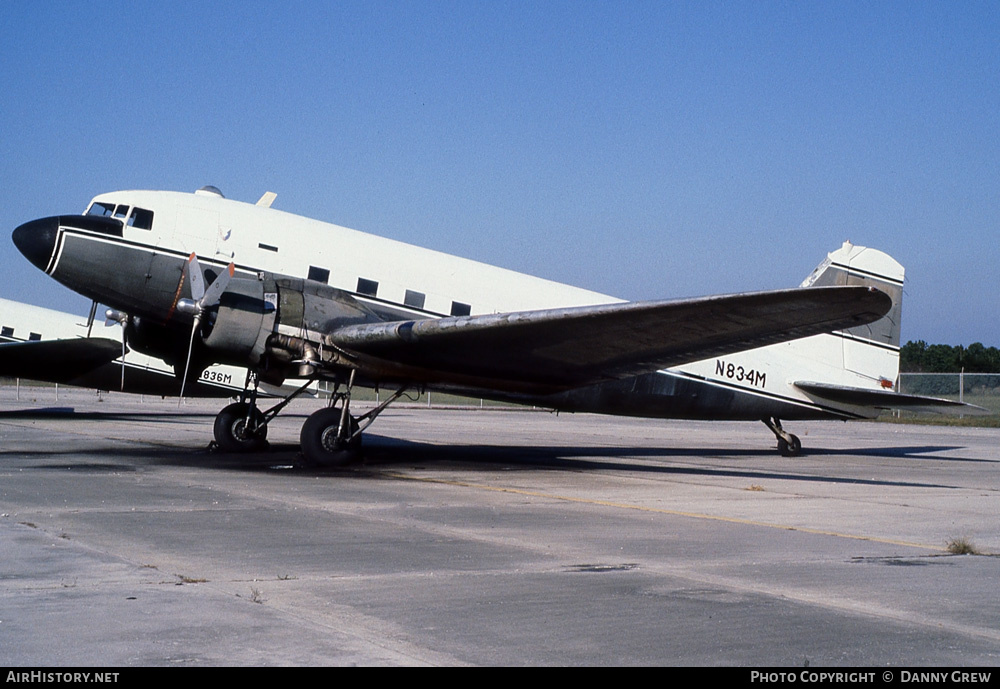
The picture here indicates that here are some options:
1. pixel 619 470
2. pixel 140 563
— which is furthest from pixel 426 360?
pixel 140 563

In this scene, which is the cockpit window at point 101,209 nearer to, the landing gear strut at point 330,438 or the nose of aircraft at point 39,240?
the nose of aircraft at point 39,240

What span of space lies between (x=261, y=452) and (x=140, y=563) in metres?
11.5

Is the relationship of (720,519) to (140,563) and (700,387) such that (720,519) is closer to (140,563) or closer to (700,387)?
(140,563)

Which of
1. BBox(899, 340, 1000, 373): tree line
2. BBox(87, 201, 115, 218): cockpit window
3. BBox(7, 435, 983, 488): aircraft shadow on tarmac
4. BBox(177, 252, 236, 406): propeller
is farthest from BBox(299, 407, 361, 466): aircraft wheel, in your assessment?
BBox(899, 340, 1000, 373): tree line

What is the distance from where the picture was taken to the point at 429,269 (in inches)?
715

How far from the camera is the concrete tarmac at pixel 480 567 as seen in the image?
5.08 metres

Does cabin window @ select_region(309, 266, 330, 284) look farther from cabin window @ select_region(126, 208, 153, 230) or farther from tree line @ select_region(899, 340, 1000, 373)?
tree line @ select_region(899, 340, 1000, 373)

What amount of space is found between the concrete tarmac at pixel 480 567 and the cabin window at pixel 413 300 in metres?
3.23

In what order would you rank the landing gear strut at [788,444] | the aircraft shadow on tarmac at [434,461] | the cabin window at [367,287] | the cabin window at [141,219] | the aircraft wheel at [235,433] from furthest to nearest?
the landing gear strut at [788,444], the aircraft wheel at [235,433], the cabin window at [367,287], the cabin window at [141,219], the aircraft shadow on tarmac at [434,461]

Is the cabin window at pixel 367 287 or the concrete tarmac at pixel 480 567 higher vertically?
the cabin window at pixel 367 287

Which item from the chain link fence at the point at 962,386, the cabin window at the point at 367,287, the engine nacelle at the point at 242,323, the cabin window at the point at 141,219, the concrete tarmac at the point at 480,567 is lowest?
the concrete tarmac at the point at 480,567

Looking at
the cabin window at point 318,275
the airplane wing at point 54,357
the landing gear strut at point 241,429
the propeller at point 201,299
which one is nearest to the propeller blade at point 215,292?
the propeller at point 201,299

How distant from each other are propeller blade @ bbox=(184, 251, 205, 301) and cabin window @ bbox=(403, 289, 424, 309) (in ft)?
11.7
